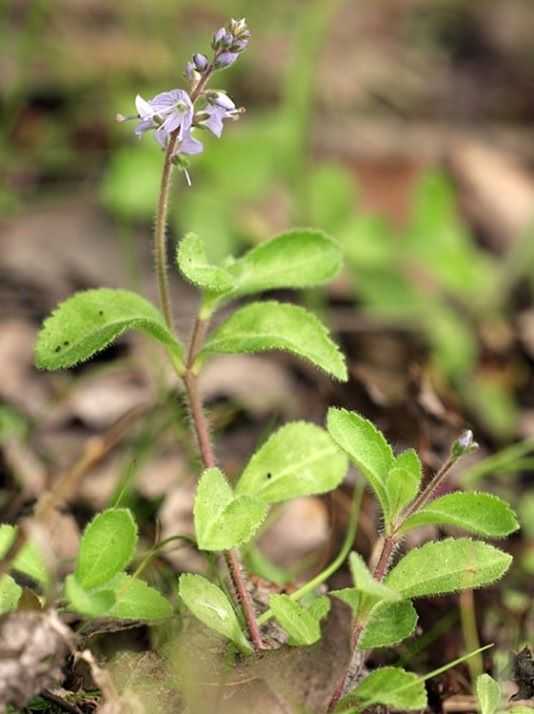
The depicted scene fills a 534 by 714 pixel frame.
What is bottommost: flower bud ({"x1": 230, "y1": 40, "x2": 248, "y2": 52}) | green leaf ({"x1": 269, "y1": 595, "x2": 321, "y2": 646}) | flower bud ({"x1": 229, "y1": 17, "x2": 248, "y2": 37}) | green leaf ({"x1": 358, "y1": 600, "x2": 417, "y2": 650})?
green leaf ({"x1": 358, "y1": 600, "x2": 417, "y2": 650})

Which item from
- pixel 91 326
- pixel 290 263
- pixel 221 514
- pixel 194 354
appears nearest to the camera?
pixel 221 514

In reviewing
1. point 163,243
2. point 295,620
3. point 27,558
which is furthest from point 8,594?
point 163,243

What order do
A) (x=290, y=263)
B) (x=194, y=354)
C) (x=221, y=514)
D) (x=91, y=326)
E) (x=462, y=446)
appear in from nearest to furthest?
(x=462, y=446), (x=221, y=514), (x=91, y=326), (x=194, y=354), (x=290, y=263)

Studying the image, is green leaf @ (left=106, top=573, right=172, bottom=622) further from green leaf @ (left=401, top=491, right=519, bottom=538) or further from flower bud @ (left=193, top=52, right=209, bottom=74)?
flower bud @ (left=193, top=52, right=209, bottom=74)

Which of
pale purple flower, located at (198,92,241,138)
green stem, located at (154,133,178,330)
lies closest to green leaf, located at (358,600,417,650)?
green stem, located at (154,133,178,330)

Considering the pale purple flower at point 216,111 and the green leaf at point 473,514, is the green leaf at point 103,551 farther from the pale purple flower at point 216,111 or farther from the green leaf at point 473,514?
the pale purple flower at point 216,111

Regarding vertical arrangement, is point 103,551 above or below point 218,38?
below

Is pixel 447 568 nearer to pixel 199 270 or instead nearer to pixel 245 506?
pixel 245 506

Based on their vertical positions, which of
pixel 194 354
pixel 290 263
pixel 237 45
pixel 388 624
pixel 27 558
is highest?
pixel 237 45
